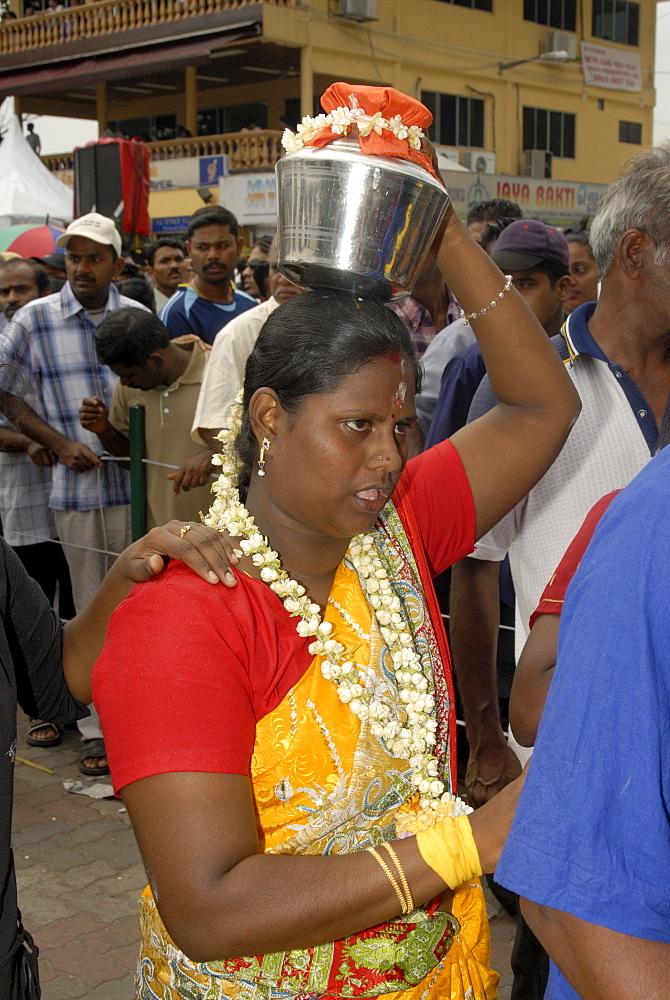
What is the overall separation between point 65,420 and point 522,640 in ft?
10.4

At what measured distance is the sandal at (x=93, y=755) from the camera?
190 inches

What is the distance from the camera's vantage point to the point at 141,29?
24.7m

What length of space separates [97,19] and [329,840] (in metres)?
28.8

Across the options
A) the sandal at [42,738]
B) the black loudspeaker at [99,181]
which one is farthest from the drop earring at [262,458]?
the black loudspeaker at [99,181]

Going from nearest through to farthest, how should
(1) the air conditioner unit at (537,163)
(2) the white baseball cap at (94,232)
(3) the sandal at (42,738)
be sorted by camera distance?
(3) the sandal at (42,738) → (2) the white baseball cap at (94,232) → (1) the air conditioner unit at (537,163)

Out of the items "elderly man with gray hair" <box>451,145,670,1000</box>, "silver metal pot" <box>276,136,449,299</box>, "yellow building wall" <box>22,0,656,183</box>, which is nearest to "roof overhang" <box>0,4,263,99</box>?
"yellow building wall" <box>22,0,656,183</box>

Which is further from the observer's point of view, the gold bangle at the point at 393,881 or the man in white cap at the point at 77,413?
the man in white cap at the point at 77,413

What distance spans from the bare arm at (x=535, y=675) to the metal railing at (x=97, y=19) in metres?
23.3

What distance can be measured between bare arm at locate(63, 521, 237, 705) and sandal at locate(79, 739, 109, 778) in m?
2.96

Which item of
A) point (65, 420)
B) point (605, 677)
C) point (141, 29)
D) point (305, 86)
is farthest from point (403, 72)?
point (605, 677)

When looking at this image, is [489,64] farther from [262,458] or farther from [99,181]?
[262,458]

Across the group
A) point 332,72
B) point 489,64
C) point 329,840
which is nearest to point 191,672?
point 329,840

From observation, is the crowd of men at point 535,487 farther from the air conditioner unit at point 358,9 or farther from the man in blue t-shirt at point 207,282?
the air conditioner unit at point 358,9

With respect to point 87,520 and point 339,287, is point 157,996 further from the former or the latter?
point 87,520
